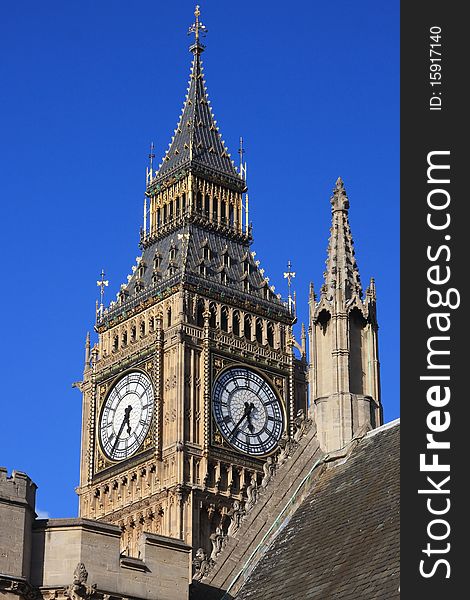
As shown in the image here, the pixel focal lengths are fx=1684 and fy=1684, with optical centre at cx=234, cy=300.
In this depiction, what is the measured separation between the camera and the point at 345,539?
28406mm

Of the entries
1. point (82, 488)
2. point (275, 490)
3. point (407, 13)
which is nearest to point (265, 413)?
point (82, 488)

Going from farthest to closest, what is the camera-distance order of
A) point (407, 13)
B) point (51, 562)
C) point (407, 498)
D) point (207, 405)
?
point (207, 405) → point (51, 562) → point (407, 13) → point (407, 498)

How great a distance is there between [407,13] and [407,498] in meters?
6.24

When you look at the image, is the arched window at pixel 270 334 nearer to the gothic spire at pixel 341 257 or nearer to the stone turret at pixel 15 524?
the gothic spire at pixel 341 257

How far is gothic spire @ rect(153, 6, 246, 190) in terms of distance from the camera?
8356 centimetres

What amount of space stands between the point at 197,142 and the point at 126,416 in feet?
50.6

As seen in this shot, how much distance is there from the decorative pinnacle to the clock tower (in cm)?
3629

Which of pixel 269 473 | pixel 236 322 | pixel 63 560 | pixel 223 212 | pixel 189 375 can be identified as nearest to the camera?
pixel 63 560

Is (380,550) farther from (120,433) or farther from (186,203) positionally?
(186,203)

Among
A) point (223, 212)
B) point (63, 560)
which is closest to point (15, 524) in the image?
point (63, 560)

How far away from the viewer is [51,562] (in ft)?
91.8

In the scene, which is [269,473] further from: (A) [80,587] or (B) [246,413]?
(B) [246,413]

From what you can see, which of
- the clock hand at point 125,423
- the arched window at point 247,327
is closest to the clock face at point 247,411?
the arched window at point 247,327

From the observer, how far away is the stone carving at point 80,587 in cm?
2750
